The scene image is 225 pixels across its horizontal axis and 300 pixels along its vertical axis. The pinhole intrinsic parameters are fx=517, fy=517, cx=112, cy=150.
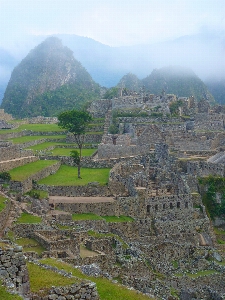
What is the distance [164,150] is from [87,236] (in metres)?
19.0

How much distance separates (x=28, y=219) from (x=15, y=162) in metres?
11.6

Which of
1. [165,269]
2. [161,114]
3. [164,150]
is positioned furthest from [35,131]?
[165,269]

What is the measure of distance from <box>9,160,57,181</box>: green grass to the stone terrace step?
39 cm

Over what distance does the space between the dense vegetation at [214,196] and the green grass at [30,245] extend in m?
18.0

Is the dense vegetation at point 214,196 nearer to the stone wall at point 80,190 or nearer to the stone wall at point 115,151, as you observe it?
the stone wall at point 115,151

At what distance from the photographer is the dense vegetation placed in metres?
38.1

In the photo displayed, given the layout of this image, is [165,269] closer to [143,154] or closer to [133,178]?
[133,178]

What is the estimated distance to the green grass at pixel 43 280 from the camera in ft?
36.8

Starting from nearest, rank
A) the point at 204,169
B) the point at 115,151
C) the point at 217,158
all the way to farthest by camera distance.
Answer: the point at 204,169 < the point at 217,158 < the point at 115,151

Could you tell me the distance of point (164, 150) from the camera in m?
43.7

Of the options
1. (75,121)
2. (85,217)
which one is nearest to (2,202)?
(85,217)

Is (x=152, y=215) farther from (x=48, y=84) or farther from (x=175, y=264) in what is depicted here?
(x=48, y=84)

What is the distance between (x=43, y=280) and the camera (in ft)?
39.4

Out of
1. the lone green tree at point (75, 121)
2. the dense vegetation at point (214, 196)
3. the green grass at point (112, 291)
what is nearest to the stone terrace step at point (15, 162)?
the lone green tree at point (75, 121)
